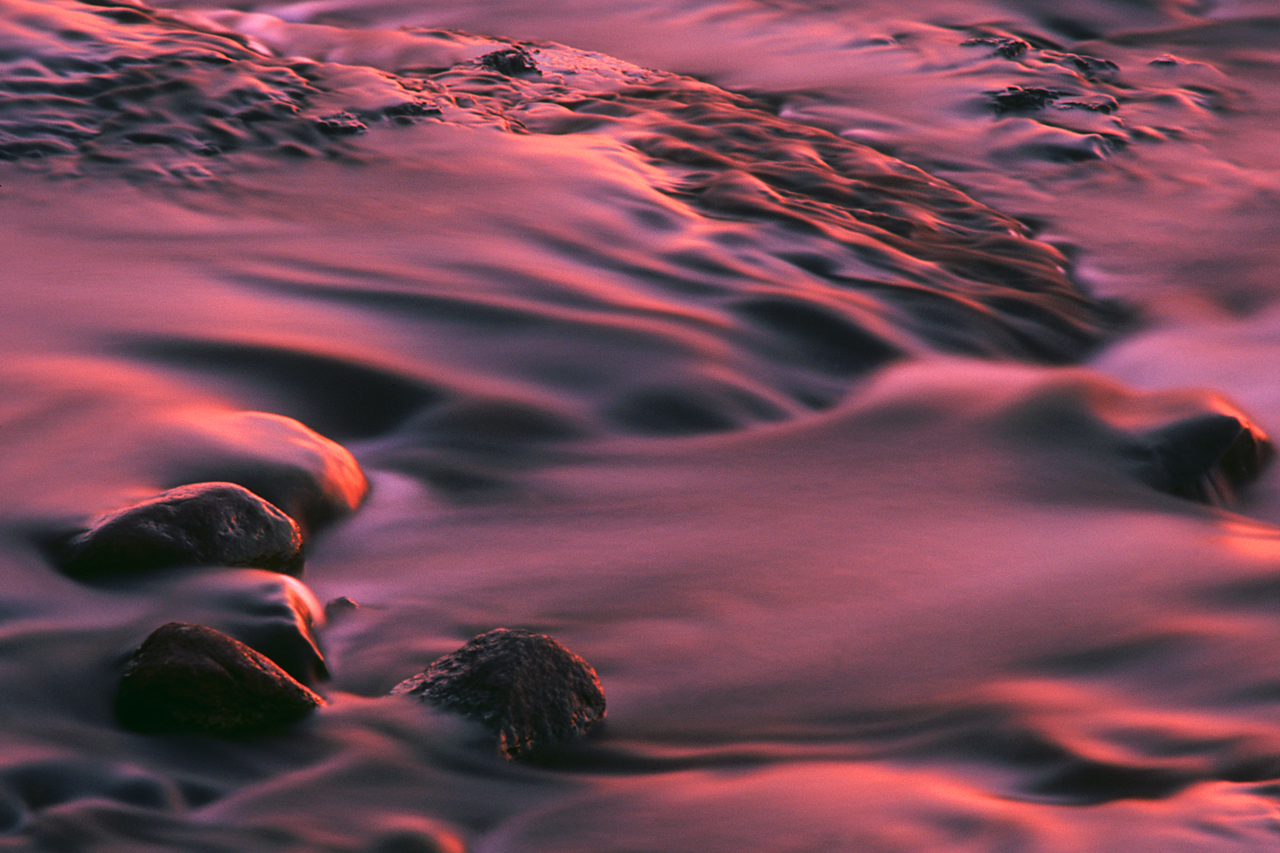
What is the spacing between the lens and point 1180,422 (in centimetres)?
337

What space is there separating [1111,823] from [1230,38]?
22.8 feet

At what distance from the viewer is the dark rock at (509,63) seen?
6.10 m

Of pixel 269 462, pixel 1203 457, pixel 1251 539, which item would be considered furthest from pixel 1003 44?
pixel 269 462

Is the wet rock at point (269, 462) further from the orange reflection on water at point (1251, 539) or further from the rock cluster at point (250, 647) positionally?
the orange reflection on water at point (1251, 539)

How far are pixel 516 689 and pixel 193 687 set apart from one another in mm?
468

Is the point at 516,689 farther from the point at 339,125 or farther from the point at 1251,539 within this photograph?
the point at 339,125

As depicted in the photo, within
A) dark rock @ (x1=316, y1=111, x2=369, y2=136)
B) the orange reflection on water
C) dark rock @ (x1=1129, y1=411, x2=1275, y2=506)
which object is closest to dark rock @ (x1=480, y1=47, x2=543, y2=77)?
dark rock @ (x1=316, y1=111, x2=369, y2=136)

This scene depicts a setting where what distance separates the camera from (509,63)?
6121 millimetres

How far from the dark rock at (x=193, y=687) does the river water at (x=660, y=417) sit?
0.04 metres

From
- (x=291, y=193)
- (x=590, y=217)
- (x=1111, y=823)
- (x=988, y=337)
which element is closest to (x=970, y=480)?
(x=988, y=337)

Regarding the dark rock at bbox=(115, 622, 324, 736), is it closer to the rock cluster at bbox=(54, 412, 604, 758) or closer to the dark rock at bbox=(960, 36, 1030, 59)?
the rock cluster at bbox=(54, 412, 604, 758)

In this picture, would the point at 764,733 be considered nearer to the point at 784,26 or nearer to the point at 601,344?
the point at 601,344

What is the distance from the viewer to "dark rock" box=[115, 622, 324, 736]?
1.95 metres

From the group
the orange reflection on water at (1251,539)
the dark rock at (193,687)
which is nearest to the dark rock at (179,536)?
the dark rock at (193,687)
